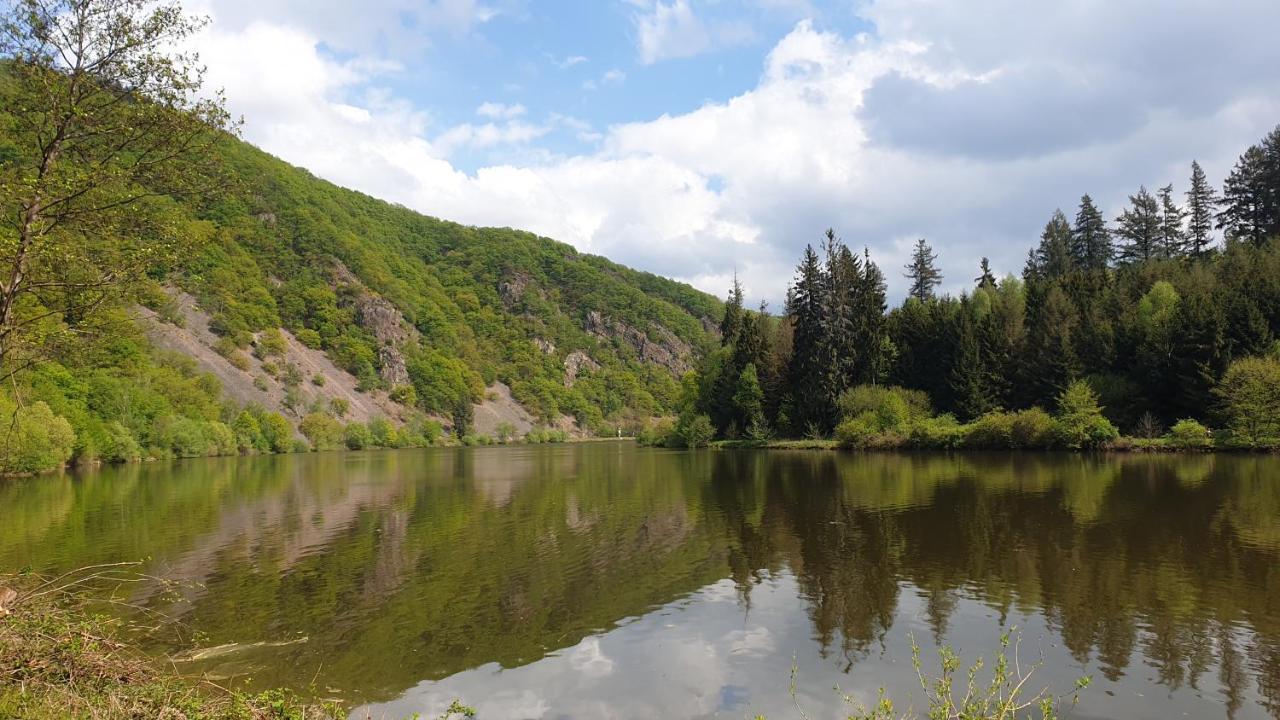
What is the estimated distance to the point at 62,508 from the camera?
35.4 metres

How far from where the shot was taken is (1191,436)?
52.0 m

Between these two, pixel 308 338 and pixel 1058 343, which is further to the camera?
pixel 308 338

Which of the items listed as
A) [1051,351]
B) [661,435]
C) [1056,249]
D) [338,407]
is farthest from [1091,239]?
[338,407]

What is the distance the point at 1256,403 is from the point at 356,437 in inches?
5155

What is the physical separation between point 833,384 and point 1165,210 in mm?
59508

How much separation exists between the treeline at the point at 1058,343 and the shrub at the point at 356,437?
66.8 meters

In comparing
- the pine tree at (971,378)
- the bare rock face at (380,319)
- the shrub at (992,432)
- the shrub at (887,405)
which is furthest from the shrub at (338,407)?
the shrub at (992,432)

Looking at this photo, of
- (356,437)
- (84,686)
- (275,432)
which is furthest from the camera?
(356,437)

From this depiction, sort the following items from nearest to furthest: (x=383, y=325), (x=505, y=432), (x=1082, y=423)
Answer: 1. (x=1082, y=423)
2. (x=505, y=432)
3. (x=383, y=325)

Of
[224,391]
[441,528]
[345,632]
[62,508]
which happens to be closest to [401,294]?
[224,391]

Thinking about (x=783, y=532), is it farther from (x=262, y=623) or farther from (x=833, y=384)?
(x=833, y=384)

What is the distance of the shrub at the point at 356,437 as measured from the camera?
135750 mm

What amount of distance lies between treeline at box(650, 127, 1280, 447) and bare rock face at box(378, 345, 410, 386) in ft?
295

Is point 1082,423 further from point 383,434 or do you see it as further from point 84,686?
point 383,434
